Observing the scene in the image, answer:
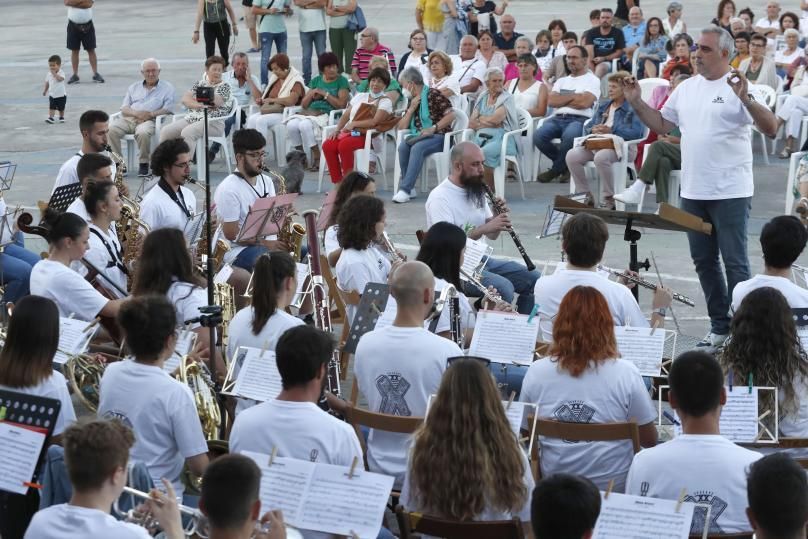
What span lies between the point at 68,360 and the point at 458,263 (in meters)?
2.24

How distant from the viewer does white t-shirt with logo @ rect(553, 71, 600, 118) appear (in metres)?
13.8

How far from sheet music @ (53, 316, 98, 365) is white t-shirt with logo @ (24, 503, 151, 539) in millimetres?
2022

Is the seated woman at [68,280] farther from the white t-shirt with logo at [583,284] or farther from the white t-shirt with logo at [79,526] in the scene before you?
the white t-shirt with logo at [79,526]

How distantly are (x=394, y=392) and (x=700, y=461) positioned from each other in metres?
1.60

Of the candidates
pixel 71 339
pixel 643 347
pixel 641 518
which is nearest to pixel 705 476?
pixel 641 518

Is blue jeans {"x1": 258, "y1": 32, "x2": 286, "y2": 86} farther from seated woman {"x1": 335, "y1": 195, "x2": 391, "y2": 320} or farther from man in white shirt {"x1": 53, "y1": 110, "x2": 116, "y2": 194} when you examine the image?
seated woman {"x1": 335, "y1": 195, "x2": 391, "y2": 320}

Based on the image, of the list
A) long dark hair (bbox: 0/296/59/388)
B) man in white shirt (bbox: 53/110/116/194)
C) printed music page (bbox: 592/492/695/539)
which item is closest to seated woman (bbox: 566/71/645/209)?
man in white shirt (bbox: 53/110/116/194)

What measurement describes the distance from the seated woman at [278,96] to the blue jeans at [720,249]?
22.8 feet

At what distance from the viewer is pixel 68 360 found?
603cm

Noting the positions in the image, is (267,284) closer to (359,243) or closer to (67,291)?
(67,291)

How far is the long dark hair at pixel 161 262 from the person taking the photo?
6.81 m

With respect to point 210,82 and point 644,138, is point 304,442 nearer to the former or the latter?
point 644,138

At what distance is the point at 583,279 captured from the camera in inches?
269

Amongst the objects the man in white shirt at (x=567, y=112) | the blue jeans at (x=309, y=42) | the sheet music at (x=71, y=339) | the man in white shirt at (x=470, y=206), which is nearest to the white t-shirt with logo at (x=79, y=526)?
the sheet music at (x=71, y=339)
